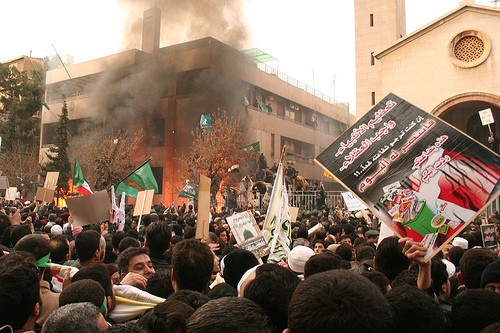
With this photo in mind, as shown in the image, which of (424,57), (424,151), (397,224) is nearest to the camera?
(397,224)

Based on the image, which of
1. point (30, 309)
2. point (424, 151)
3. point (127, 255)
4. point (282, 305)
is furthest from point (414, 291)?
point (127, 255)

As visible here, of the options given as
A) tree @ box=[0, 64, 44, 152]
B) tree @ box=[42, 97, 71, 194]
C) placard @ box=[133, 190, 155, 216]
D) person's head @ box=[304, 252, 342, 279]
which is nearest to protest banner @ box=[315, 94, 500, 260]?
person's head @ box=[304, 252, 342, 279]

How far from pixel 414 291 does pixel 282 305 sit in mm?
659

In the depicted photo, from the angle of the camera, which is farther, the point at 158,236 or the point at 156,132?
the point at 156,132

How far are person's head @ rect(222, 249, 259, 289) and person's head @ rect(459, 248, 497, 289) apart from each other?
1615 millimetres

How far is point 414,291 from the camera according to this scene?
2107mm

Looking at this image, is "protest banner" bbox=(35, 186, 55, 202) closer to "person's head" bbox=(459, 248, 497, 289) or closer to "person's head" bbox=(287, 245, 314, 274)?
"person's head" bbox=(287, 245, 314, 274)

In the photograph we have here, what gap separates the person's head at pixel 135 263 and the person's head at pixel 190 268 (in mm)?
704

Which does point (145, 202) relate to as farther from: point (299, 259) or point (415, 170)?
point (415, 170)

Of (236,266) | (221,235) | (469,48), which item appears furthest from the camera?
(469,48)

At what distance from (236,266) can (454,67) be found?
71.6 feet

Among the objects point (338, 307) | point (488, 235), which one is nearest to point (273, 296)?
point (338, 307)

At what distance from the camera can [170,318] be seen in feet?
6.79

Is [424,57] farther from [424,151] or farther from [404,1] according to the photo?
[424,151]
